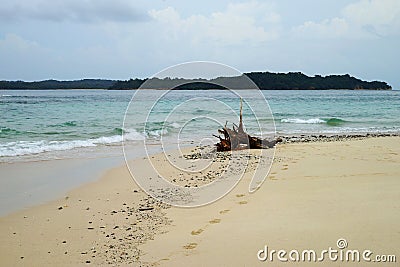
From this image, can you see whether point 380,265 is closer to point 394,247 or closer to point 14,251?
point 394,247

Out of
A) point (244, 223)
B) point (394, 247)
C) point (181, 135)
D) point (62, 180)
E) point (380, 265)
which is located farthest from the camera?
point (181, 135)

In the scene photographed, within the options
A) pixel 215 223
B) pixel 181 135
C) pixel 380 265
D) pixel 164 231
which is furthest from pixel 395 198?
pixel 181 135

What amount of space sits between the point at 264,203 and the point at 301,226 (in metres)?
1.09

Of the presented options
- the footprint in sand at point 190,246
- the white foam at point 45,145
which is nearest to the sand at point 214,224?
the footprint in sand at point 190,246

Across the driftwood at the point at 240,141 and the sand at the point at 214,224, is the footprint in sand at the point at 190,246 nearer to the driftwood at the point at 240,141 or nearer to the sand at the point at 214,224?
the sand at the point at 214,224

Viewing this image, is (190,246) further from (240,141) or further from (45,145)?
(45,145)

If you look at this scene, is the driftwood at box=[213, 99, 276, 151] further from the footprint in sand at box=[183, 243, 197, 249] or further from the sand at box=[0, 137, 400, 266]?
the footprint in sand at box=[183, 243, 197, 249]

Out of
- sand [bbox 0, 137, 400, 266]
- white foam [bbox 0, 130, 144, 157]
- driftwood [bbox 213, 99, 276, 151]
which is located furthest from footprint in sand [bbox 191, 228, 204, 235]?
white foam [bbox 0, 130, 144, 157]

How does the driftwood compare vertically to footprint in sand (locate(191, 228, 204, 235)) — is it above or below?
above

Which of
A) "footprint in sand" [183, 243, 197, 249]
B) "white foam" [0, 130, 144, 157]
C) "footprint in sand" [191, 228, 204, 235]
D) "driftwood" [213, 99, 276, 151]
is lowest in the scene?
"footprint in sand" [183, 243, 197, 249]

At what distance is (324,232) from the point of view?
406 cm

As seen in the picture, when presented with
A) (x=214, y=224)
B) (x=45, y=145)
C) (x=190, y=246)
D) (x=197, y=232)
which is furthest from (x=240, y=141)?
(x=190, y=246)

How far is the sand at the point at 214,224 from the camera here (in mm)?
3812

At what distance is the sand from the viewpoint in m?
3.81
